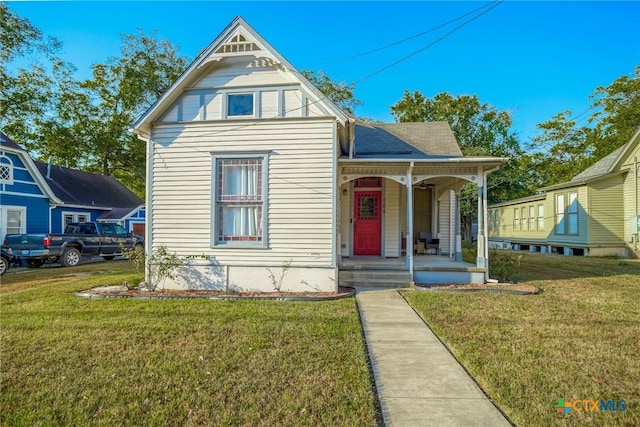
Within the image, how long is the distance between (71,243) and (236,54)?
10.5 meters

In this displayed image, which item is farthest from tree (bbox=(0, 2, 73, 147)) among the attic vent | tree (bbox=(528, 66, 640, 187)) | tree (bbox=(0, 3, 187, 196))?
tree (bbox=(528, 66, 640, 187))

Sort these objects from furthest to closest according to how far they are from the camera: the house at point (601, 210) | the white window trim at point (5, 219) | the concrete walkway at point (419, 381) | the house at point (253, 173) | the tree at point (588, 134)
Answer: the tree at point (588, 134)
the house at point (601, 210)
the white window trim at point (5, 219)
the house at point (253, 173)
the concrete walkway at point (419, 381)

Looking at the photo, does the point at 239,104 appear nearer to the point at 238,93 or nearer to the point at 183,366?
the point at 238,93

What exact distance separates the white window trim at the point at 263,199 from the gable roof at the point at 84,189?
1418 centimetres

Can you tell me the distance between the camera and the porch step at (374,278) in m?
8.34

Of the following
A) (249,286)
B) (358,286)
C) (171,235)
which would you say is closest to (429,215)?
(358,286)

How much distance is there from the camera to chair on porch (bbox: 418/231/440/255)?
1182 centimetres

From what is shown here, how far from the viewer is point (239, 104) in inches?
320

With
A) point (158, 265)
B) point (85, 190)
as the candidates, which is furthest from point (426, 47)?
point (85, 190)

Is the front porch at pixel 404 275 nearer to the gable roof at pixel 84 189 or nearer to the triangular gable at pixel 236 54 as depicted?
the triangular gable at pixel 236 54

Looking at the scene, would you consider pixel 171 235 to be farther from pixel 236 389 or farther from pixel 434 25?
pixel 434 25

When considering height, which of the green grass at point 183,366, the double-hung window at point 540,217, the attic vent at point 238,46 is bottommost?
the green grass at point 183,366

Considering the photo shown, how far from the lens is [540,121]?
3222 centimetres

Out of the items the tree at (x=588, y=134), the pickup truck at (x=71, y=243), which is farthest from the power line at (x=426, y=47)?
the tree at (x=588, y=134)
